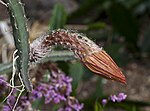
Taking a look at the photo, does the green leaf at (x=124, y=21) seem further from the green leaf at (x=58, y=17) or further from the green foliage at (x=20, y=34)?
the green foliage at (x=20, y=34)

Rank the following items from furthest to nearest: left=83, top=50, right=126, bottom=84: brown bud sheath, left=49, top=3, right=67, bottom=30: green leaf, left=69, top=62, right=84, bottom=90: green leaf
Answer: left=49, top=3, right=67, bottom=30: green leaf, left=69, top=62, right=84, bottom=90: green leaf, left=83, top=50, right=126, bottom=84: brown bud sheath

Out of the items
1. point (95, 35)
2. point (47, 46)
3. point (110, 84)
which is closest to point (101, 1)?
point (95, 35)

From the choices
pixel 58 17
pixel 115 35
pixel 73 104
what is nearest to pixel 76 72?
pixel 58 17

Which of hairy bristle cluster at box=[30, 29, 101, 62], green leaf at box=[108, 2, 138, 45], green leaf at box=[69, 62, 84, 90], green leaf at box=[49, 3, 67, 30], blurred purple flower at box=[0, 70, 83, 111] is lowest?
blurred purple flower at box=[0, 70, 83, 111]

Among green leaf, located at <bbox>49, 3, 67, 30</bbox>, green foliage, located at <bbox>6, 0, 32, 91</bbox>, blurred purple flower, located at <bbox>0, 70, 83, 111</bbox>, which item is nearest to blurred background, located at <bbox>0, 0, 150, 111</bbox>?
green leaf, located at <bbox>49, 3, 67, 30</bbox>

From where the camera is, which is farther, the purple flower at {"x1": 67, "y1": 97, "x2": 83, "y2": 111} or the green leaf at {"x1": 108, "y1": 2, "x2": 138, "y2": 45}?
the green leaf at {"x1": 108, "y1": 2, "x2": 138, "y2": 45}

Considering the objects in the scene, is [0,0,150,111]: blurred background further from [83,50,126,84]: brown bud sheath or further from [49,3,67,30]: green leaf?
[83,50,126,84]: brown bud sheath
